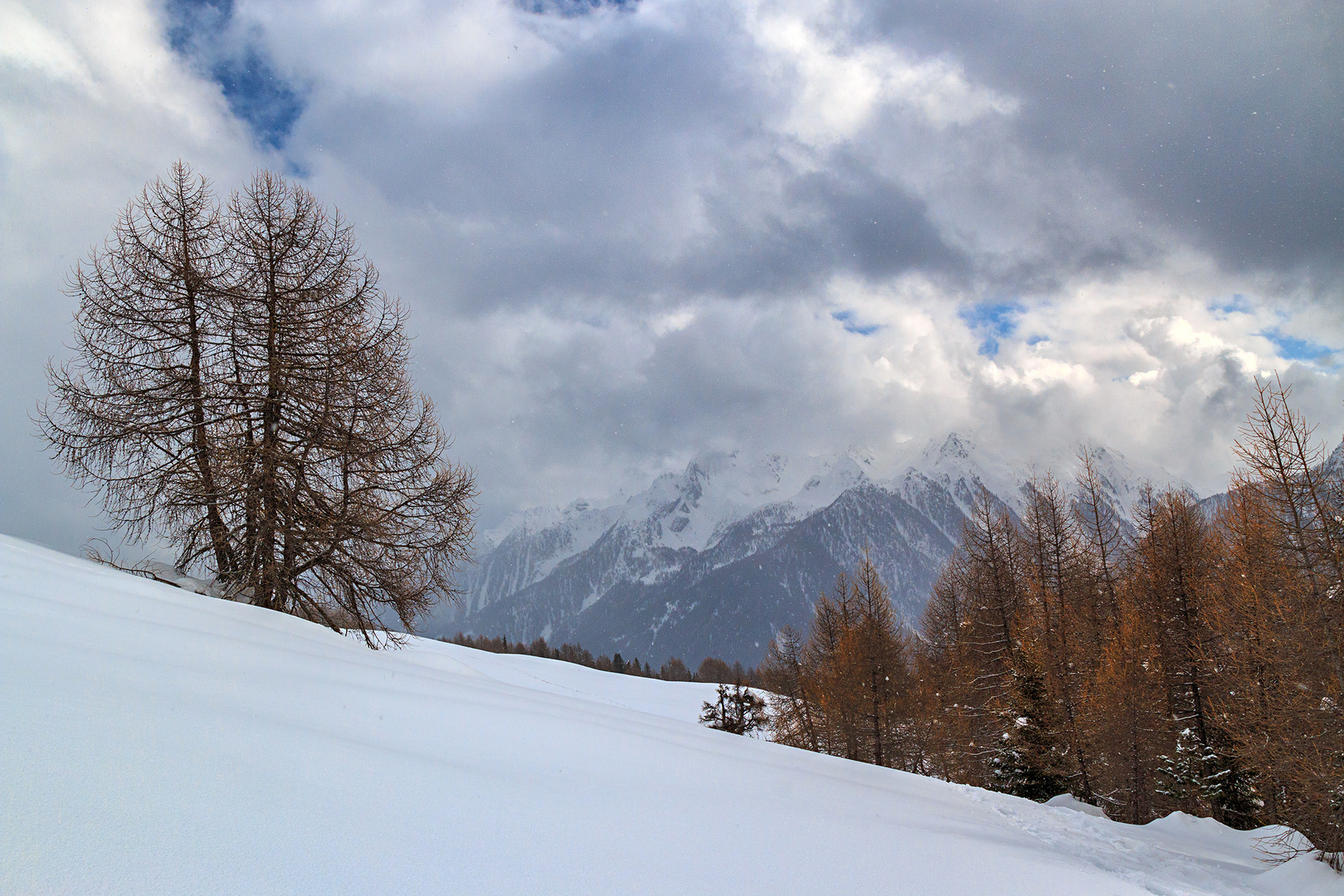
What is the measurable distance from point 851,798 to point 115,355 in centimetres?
1097

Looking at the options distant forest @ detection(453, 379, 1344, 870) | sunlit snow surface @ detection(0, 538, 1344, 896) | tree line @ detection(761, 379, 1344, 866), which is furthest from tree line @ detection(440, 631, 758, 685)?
sunlit snow surface @ detection(0, 538, 1344, 896)

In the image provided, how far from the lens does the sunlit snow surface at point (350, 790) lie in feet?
5.41

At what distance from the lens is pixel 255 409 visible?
31.0ft

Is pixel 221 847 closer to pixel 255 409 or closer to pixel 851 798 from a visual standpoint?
pixel 851 798

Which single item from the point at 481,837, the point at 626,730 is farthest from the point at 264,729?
the point at 626,730

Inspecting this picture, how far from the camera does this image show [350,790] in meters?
2.31

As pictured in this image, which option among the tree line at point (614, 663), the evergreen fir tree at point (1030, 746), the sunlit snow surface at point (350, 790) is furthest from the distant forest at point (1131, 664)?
the tree line at point (614, 663)

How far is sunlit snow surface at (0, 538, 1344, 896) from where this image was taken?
5.41 ft

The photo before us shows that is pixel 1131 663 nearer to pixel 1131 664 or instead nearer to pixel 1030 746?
pixel 1131 664

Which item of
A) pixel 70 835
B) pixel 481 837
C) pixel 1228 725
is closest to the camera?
pixel 70 835

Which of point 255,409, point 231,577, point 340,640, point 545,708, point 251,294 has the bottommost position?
point 545,708

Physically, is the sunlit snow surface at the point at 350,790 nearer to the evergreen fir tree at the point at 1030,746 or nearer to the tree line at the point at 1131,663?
the tree line at the point at 1131,663

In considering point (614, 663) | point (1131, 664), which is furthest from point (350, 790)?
point (614, 663)

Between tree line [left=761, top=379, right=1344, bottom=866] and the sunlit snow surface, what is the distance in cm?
858
